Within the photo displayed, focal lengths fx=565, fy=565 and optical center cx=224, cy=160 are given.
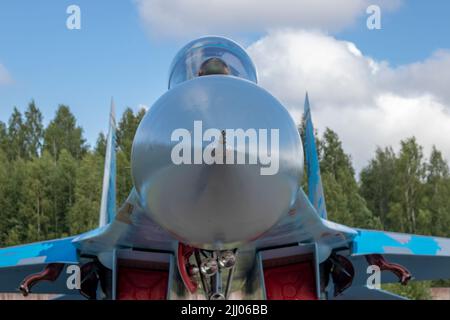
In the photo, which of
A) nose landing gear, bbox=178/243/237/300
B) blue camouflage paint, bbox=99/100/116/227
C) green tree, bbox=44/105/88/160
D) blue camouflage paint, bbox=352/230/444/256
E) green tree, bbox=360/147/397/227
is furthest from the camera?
green tree, bbox=44/105/88/160

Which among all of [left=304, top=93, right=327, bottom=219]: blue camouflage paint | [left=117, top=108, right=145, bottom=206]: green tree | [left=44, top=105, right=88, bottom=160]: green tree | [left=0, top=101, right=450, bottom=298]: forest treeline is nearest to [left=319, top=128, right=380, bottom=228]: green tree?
[left=0, top=101, right=450, bottom=298]: forest treeline

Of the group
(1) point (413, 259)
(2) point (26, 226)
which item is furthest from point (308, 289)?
(2) point (26, 226)

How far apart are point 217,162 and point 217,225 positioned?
299 millimetres

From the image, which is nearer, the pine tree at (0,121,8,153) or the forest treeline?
the forest treeline

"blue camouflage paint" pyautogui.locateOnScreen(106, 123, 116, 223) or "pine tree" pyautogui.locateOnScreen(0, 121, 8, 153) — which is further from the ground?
"pine tree" pyautogui.locateOnScreen(0, 121, 8, 153)

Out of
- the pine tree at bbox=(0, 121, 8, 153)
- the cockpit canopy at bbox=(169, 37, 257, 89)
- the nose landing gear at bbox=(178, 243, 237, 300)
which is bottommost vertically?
the nose landing gear at bbox=(178, 243, 237, 300)

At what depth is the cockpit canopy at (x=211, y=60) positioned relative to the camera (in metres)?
4.38

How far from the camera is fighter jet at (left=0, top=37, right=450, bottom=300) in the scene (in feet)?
7.93

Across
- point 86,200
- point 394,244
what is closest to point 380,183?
point 86,200

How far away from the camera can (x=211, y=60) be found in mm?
4418

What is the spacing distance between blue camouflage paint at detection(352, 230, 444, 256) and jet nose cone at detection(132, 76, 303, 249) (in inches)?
101

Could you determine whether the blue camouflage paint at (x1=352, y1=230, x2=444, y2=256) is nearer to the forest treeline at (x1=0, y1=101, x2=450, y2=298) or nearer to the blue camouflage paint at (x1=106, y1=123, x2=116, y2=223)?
the blue camouflage paint at (x1=106, y1=123, x2=116, y2=223)

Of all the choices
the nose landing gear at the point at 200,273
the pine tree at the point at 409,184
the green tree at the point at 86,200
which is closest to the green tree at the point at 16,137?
the green tree at the point at 86,200

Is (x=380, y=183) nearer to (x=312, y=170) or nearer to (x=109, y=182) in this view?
(x=312, y=170)
